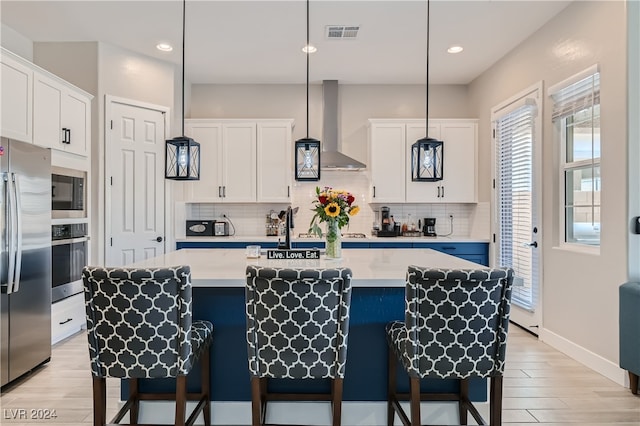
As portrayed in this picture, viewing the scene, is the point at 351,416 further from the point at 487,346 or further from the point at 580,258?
the point at 580,258

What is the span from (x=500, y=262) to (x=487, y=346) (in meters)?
3.18

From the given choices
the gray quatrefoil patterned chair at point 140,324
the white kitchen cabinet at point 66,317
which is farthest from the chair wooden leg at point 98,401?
the white kitchen cabinet at point 66,317

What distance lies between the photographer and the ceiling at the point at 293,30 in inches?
133

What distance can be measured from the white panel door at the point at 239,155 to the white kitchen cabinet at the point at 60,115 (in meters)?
1.56

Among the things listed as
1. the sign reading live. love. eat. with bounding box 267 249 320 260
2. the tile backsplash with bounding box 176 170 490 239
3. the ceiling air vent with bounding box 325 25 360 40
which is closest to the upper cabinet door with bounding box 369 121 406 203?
the tile backsplash with bounding box 176 170 490 239

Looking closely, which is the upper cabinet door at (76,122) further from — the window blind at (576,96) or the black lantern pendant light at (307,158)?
the window blind at (576,96)

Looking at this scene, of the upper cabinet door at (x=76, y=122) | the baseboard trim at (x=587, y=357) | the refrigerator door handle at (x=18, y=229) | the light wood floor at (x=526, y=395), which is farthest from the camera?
the upper cabinet door at (x=76, y=122)

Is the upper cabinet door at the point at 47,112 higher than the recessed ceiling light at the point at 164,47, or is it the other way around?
the recessed ceiling light at the point at 164,47

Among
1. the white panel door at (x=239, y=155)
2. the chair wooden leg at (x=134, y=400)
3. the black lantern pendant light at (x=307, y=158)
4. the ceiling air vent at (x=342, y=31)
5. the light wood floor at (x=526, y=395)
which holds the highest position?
the ceiling air vent at (x=342, y=31)

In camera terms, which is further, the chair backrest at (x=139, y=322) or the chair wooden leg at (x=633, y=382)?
the chair wooden leg at (x=633, y=382)

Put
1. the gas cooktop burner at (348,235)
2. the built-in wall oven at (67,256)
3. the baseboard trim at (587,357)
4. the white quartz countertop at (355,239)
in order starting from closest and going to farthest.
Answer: the baseboard trim at (587,357) < the built-in wall oven at (67,256) < the white quartz countertop at (355,239) < the gas cooktop burner at (348,235)

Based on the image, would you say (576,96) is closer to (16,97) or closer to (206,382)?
(206,382)

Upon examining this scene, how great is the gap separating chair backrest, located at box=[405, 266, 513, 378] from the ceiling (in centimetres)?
261

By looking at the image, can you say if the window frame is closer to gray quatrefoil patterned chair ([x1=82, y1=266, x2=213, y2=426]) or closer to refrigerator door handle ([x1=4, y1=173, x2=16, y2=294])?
gray quatrefoil patterned chair ([x1=82, y1=266, x2=213, y2=426])
